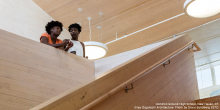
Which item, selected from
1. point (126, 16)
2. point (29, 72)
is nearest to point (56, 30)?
point (29, 72)

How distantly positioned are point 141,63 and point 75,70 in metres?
1.52

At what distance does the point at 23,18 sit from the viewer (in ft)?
23.2

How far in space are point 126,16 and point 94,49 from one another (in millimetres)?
2334

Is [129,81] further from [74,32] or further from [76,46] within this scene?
[74,32]

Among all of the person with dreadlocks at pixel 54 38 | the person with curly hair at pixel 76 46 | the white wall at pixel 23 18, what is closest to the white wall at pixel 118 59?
the person with curly hair at pixel 76 46

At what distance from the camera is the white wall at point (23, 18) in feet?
21.3

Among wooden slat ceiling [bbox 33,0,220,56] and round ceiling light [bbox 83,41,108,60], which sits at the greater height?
wooden slat ceiling [bbox 33,0,220,56]

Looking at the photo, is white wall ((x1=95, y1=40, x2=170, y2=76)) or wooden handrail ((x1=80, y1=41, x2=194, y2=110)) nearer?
wooden handrail ((x1=80, y1=41, x2=194, y2=110))

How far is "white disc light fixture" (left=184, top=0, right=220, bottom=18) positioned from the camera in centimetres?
497

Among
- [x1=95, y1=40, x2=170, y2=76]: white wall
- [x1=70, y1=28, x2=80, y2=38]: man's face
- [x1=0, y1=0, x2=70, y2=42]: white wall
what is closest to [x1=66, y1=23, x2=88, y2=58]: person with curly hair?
[x1=70, y1=28, x2=80, y2=38]: man's face

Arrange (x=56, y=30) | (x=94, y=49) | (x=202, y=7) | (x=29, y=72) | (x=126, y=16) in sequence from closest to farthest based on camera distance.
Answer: (x=29, y=72)
(x=56, y=30)
(x=202, y=7)
(x=94, y=49)
(x=126, y=16)

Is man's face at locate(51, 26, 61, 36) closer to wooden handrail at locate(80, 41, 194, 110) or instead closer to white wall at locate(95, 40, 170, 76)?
white wall at locate(95, 40, 170, 76)

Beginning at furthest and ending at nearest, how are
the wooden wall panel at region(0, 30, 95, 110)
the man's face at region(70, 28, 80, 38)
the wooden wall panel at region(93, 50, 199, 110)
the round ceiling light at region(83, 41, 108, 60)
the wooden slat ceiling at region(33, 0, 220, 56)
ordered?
the wooden slat ceiling at region(33, 0, 220, 56) → the round ceiling light at region(83, 41, 108, 60) → the man's face at region(70, 28, 80, 38) → the wooden wall panel at region(0, 30, 95, 110) → the wooden wall panel at region(93, 50, 199, 110)

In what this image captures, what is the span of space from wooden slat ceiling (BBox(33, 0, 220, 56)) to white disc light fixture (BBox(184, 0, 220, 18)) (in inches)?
93.6
